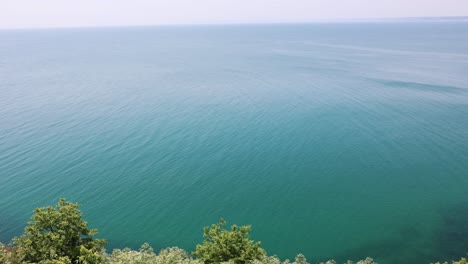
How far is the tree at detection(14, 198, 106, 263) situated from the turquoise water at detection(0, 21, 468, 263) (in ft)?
39.8

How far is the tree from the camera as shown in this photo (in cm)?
2305

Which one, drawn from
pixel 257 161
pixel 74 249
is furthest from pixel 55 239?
pixel 257 161

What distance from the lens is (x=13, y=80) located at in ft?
344

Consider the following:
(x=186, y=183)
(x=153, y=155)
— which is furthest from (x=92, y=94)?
(x=186, y=183)

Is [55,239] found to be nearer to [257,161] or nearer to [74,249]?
[74,249]

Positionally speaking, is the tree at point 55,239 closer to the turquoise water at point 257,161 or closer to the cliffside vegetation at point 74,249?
the cliffside vegetation at point 74,249

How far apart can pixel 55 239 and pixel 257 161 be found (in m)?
33.9

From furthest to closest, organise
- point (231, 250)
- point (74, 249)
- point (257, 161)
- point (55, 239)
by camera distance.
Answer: point (257, 161), point (231, 250), point (74, 249), point (55, 239)

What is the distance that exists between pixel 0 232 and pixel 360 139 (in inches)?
2156

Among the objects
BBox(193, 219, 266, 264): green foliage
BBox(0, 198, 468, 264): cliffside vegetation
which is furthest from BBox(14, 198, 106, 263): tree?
BBox(193, 219, 266, 264): green foliage

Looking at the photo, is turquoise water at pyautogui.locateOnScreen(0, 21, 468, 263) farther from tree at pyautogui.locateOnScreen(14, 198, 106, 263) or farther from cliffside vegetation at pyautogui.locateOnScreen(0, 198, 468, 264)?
tree at pyautogui.locateOnScreen(14, 198, 106, 263)

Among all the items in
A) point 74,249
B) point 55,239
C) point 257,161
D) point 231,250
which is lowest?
point 231,250

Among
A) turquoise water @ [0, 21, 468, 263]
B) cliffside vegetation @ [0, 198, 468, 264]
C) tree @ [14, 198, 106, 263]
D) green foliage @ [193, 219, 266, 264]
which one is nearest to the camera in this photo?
cliffside vegetation @ [0, 198, 468, 264]

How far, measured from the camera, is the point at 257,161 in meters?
52.9
